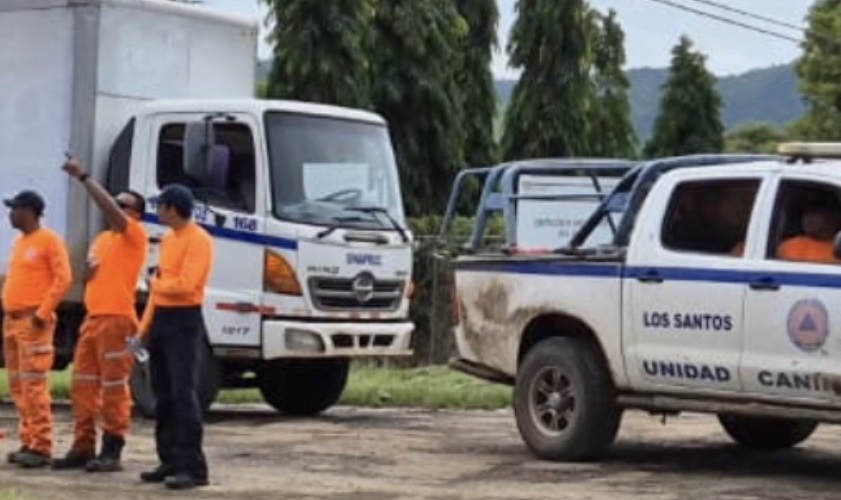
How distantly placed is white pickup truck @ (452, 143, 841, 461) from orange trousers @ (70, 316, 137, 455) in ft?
9.67

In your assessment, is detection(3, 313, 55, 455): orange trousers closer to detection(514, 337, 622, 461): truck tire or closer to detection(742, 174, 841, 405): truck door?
detection(514, 337, 622, 461): truck tire

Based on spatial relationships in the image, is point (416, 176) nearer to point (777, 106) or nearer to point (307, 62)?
point (307, 62)

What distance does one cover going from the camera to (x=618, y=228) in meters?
13.2

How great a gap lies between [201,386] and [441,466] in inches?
138

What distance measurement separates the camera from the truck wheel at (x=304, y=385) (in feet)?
57.6

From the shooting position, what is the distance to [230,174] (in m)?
16.2

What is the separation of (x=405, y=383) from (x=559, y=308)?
22.0 ft

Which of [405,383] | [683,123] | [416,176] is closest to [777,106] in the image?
[683,123]

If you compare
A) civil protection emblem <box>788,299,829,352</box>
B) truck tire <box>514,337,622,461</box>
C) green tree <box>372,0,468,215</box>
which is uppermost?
green tree <box>372,0,468,215</box>

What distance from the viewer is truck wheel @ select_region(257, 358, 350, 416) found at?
57.6 ft

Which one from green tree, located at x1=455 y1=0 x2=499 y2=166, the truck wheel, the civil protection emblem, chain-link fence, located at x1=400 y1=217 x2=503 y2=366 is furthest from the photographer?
green tree, located at x1=455 y1=0 x2=499 y2=166

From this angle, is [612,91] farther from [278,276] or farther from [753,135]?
[753,135]

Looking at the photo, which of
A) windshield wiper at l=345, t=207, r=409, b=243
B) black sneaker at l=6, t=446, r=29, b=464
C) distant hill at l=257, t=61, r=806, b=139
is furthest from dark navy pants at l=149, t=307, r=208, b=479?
distant hill at l=257, t=61, r=806, b=139

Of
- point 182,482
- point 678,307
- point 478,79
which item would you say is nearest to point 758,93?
point 478,79
